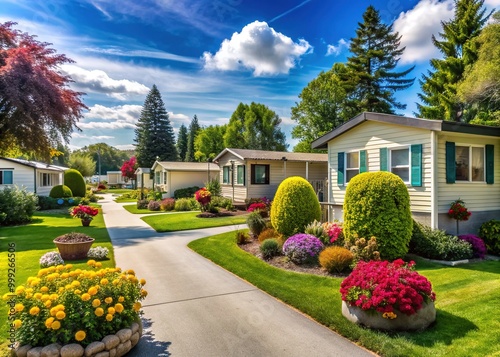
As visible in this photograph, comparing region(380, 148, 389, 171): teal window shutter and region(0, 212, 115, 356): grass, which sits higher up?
region(380, 148, 389, 171): teal window shutter

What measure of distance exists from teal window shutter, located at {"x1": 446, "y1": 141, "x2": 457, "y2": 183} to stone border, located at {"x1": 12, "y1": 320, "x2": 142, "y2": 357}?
948 centimetres

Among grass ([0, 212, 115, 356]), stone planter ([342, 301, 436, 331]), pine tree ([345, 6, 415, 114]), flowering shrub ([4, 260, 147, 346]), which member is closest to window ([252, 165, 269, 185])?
grass ([0, 212, 115, 356])

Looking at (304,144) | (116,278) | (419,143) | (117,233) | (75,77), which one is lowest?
(117,233)

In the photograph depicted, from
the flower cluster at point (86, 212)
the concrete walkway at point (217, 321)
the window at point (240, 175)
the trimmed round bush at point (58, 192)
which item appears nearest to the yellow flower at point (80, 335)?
the concrete walkway at point (217, 321)

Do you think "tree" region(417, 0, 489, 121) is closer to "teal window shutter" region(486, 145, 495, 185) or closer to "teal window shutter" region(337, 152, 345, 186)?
"teal window shutter" region(486, 145, 495, 185)

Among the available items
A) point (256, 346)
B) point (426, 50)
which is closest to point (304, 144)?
point (426, 50)

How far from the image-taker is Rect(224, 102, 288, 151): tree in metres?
44.6

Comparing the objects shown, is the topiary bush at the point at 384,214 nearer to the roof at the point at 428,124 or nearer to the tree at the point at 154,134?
the roof at the point at 428,124

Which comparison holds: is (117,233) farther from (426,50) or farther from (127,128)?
(127,128)

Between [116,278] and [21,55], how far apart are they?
49.7 feet

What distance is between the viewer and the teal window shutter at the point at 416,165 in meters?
9.22

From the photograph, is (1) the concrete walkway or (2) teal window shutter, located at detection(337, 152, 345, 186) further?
(2) teal window shutter, located at detection(337, 152, 345, 186)

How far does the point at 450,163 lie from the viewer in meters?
9.22

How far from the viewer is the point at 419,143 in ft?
30.5
